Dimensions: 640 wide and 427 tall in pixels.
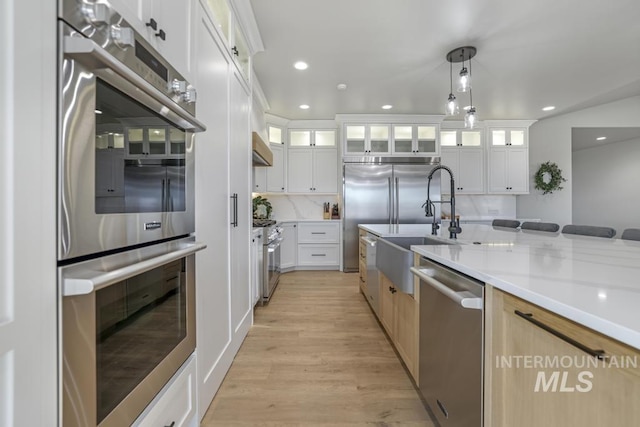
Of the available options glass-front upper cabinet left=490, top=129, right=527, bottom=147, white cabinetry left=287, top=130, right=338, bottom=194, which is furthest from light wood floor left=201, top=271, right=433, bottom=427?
glass-front upper cabinet left=490, top=129, right=527, bottom=147

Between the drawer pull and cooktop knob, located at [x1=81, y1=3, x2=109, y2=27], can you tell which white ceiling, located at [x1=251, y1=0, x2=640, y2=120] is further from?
the drawer pull

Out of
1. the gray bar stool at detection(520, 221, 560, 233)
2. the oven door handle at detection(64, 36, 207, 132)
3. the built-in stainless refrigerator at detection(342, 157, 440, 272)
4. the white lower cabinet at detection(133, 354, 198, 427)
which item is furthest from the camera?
the built-in stainless refrigerator at detection(342, 157, 440, 272)

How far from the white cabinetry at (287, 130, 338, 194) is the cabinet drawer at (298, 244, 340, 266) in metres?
1.00

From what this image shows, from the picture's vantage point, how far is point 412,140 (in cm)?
472

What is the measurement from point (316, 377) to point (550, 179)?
5574 millimetres

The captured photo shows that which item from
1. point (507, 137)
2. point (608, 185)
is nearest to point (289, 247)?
point (507, 137)

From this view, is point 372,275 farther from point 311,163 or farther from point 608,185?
point 608,185

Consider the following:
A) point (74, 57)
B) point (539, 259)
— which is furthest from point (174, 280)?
point (539, 259)

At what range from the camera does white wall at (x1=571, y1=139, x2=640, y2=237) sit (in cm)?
604

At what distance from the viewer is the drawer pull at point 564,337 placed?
1.80 feet

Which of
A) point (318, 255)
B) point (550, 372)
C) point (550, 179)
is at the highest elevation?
point (550, 179)

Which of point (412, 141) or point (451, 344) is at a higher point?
point (412, 141)
